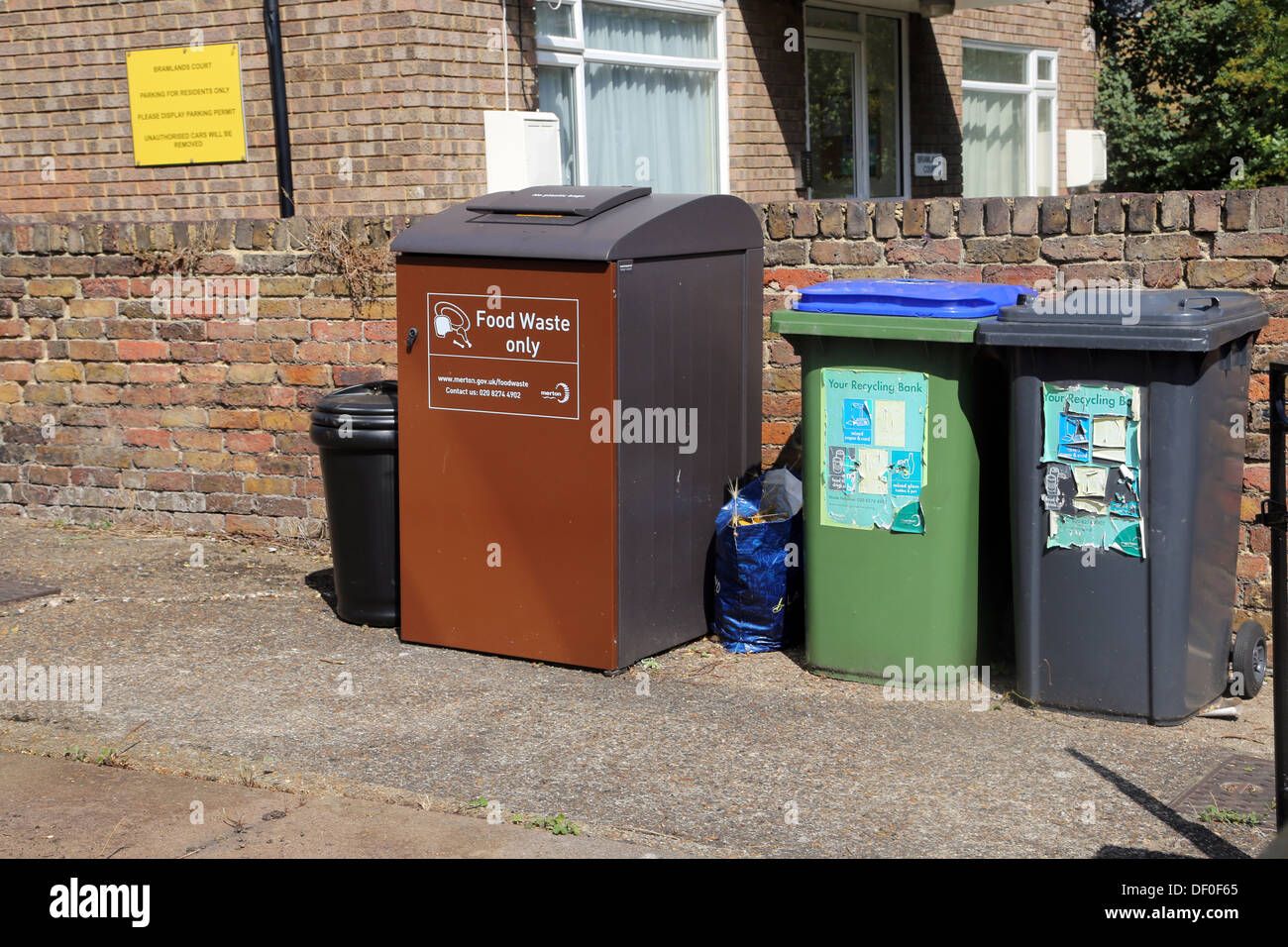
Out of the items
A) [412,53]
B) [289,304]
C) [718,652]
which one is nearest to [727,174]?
[412,53]

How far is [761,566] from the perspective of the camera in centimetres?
→ 581

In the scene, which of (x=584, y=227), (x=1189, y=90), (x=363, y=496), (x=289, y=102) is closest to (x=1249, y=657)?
(x=584, y=227)

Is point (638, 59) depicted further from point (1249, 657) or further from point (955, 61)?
point (1249, 657)

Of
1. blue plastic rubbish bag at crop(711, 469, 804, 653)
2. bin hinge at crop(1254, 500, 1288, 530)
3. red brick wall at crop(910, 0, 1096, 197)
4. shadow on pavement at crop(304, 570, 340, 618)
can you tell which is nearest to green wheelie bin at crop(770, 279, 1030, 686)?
blue plastic rubbish bag at crop(711, 469, 804, 653)

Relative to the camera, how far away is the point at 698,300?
5805 mm

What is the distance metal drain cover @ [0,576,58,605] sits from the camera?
6797mm

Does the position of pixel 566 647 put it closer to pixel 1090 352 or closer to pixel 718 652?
pixel 718 652

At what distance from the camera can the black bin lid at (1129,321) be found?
4.67 metres

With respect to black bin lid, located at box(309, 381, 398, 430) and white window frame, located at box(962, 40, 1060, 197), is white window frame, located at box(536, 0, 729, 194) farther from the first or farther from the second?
white window frame, located at box(962, 40, 1060, 197)

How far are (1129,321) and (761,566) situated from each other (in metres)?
1.77

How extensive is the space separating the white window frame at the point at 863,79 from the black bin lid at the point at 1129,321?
269 inches

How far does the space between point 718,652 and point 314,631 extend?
1770 mm

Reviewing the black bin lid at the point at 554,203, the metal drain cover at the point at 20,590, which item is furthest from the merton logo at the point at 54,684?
the black bin lid at the point at 554,203

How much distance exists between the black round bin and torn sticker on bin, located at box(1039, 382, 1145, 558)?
8.91 feet
